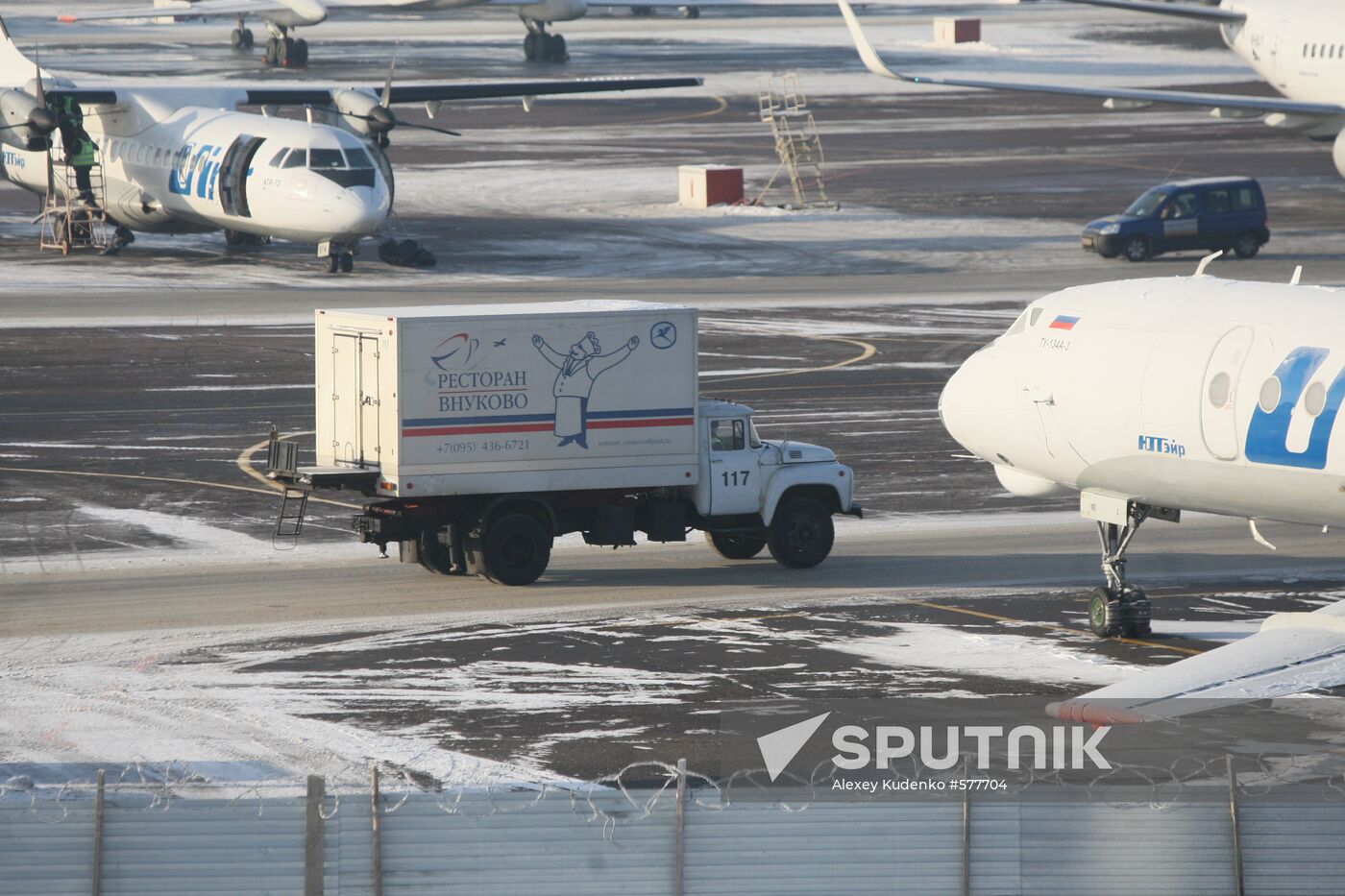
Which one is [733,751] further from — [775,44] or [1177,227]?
[775,44]

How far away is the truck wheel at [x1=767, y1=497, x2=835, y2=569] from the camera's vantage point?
26.7 metres

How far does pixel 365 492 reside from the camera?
25.3m

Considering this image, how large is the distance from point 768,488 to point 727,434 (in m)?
0.89

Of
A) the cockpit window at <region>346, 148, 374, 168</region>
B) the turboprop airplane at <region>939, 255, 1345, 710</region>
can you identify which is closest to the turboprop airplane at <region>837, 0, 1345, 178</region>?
the cockpit window at <region>346, 148, 374, 168</region>

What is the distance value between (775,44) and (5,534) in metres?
100

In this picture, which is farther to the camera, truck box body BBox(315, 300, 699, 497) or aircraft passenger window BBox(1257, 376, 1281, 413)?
truck box body BBox(315, 300, 699, 497)

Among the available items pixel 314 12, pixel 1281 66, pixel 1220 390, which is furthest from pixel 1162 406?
pixel 314 12

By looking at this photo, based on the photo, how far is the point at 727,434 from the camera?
26562 millimetres

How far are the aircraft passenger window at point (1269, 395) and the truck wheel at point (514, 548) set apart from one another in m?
9.24

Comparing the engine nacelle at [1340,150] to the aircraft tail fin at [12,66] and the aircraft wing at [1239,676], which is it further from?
the aircraft wing at [1239,676]

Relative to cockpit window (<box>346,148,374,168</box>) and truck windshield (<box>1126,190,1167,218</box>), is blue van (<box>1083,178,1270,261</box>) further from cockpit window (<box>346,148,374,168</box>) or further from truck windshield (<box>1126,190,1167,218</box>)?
cockpit window (<box>346,148,374,168</box>)

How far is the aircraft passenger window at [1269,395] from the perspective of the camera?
67.3 feet

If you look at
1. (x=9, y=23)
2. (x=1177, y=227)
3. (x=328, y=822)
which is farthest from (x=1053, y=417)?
(x=9, y=23)

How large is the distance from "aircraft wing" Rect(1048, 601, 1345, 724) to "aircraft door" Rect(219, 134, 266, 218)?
127 feet
